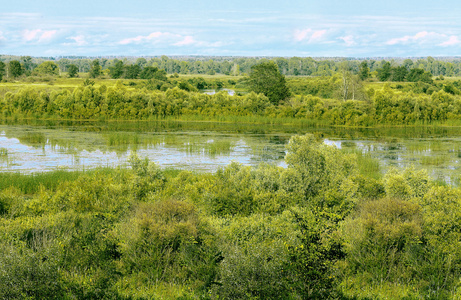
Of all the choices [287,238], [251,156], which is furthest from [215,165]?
[287,238]

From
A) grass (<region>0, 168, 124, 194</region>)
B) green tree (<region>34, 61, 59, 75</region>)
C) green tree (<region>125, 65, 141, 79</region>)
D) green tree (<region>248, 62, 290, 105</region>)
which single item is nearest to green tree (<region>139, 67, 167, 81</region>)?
green tree (<region>125, 65, 141, 79</region>)

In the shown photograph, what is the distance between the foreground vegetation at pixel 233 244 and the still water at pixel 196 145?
4.93 m

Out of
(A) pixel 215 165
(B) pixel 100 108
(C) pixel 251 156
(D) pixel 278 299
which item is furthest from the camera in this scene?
(B) pixel 100 108

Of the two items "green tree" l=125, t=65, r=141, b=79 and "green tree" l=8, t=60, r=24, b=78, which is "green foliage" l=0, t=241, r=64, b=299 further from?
"green tree" l=8, t=60, r=24, b=78

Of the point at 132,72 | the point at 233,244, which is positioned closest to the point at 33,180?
the point at 233,244

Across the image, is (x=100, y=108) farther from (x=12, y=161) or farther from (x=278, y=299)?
(x=278, y=299)

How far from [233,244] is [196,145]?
17892 millimetres

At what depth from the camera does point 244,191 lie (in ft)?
35.4

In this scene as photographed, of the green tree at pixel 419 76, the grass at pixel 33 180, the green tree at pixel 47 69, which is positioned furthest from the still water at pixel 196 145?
the green tree at pixel 47 69

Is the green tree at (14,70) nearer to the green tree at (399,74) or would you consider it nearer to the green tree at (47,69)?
the green tree at (47,69)

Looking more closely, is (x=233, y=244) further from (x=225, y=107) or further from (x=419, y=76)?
(x=419, y=76)

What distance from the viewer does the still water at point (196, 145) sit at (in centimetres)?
2034

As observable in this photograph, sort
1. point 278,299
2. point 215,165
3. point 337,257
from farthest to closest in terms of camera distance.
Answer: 1. point 215,165
2. point 337,257
3. point 278,299

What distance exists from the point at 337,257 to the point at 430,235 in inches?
68.8
